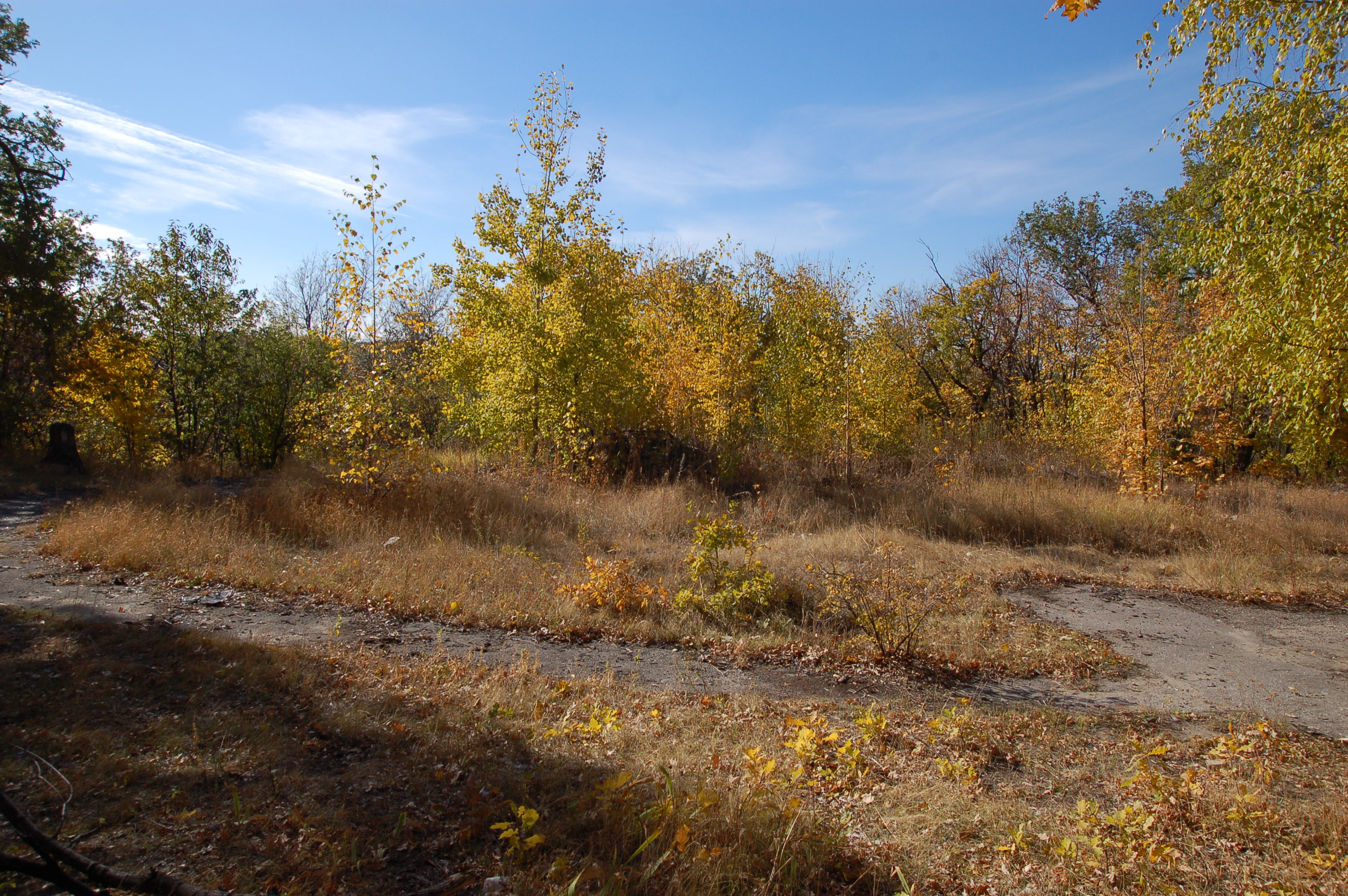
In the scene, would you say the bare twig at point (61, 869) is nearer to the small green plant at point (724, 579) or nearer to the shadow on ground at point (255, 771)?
the shadow on ground at point (255, 771)

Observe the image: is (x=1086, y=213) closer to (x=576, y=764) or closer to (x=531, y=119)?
(x=531, y=119)

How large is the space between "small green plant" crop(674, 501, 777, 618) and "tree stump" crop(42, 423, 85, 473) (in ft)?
44.0

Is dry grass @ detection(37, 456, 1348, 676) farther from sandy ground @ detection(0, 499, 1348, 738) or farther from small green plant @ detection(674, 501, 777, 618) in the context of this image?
sandy ground @ detection(0, 499, 1348, 738)

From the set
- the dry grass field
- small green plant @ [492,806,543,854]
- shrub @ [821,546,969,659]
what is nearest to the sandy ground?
the dry grass field

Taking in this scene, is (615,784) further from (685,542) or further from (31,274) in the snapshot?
(31,274)

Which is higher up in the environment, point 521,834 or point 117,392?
point 117,392

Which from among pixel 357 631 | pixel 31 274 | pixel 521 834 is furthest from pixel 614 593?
pixel 31 274

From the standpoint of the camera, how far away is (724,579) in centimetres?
834

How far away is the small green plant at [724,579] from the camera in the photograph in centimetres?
805

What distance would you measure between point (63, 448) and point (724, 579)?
566 inches

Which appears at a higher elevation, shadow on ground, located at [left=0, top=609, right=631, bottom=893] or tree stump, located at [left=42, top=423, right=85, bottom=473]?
tree stump, located at [left=42, top=423, right=85, bottom=473]

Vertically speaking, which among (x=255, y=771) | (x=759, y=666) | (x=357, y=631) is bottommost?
(x=759, y=666)

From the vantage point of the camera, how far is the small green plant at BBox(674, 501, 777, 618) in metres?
8.05

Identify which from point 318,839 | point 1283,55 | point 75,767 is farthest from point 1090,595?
point 75,767
